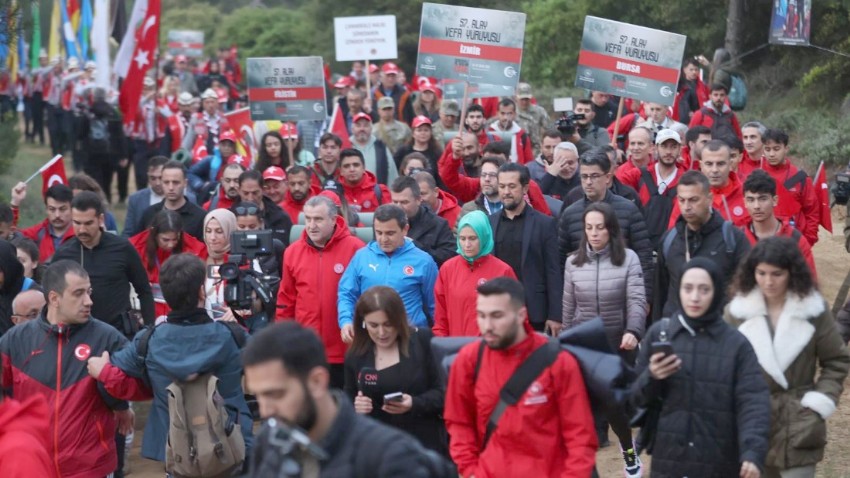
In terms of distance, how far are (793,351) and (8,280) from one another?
4.91 metres

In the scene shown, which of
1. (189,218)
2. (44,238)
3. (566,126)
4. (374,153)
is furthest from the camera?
(374,153)

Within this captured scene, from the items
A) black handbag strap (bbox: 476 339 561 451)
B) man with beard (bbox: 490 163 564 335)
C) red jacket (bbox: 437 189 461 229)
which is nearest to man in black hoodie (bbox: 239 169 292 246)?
red jacket (bbox: 437 189 461 229)

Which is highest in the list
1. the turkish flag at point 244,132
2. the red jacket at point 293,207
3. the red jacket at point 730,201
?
the red jacket at point 730,201

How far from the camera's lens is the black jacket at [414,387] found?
7207 mm

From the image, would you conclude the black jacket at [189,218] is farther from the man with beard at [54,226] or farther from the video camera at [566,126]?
the video camera at [566,126]

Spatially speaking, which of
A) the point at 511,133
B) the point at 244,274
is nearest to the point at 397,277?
the point at 244,274

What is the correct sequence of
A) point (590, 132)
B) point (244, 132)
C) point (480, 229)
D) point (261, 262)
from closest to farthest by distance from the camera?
point (480, 229) → point (261, 262) → point (590, 132) → point (244, 132)

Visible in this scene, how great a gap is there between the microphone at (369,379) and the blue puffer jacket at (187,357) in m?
0.66

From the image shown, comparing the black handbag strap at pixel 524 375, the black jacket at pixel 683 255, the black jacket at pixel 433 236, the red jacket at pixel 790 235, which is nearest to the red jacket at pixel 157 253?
the black jacket at pixel 433 236

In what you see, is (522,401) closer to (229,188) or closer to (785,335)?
(785,335)

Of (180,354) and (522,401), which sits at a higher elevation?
(522,401)

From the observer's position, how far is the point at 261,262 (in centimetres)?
959

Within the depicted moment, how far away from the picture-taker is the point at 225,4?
2325 inches

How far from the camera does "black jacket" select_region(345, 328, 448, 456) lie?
7207 millimetres
